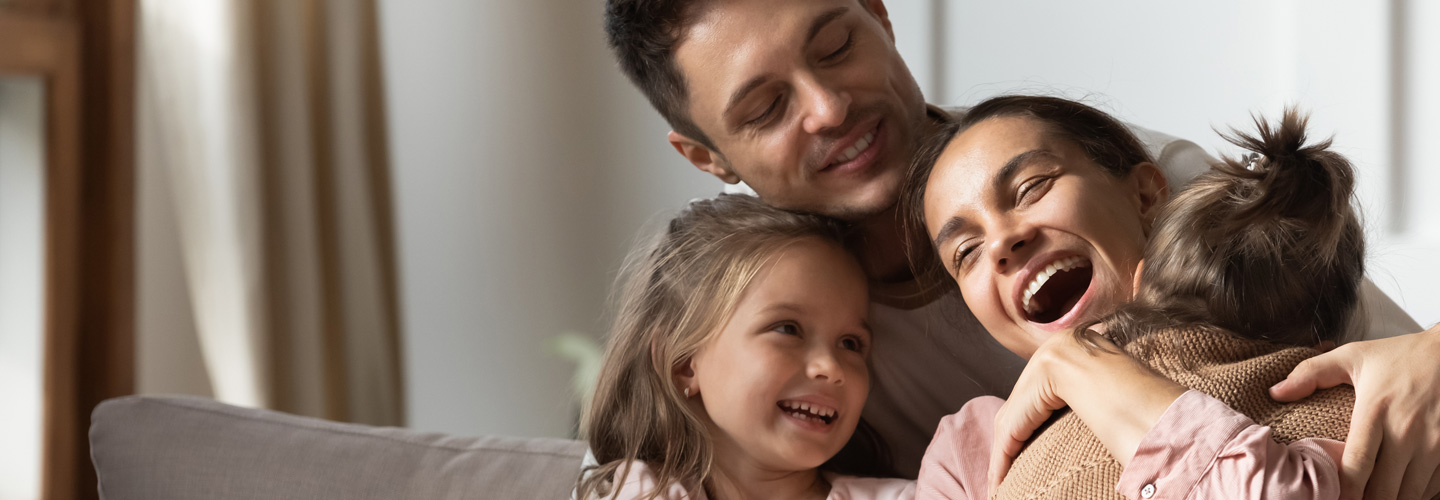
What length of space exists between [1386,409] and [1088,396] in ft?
0.70

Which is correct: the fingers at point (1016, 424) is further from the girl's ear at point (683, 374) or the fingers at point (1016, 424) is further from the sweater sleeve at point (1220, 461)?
the girl's ear at point (683, 374)

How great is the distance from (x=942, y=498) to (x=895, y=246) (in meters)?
0.48

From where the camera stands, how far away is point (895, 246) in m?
1.52

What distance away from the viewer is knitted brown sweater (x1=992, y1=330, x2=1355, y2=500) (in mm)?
811

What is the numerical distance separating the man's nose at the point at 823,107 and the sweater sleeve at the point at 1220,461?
0.71m

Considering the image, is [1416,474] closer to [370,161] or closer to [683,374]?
[683,374]

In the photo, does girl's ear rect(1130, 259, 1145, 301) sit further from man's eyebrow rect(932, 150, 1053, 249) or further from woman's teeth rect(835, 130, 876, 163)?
woman's teeth rect(835, 130, 876, 163)

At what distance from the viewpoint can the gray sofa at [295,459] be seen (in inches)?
57.1

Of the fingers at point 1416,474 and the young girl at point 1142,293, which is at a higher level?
the young girl at point 1142,293

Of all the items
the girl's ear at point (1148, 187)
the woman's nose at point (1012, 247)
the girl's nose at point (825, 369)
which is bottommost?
the girl's nose at point (825, 369)

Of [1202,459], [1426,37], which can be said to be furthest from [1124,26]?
[1202,459]

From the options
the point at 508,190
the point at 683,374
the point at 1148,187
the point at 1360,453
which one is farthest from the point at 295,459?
the point at 508,190

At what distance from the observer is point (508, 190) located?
3.24 metres

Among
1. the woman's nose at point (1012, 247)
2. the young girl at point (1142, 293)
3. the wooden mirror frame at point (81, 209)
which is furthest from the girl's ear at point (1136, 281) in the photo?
the wooden mirror frame at point (81, 209)
